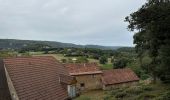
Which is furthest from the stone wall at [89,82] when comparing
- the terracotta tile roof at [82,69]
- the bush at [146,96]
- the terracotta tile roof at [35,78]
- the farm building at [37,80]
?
the terracotta tile roof at [35,78]

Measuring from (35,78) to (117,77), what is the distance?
102 feet

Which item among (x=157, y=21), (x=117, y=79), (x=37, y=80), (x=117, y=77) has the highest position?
(x=157, y=21)

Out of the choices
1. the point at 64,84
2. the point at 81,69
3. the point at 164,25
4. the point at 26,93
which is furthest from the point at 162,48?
the point at 81,69

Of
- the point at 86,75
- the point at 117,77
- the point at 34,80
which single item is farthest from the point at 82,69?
the point at 34,80

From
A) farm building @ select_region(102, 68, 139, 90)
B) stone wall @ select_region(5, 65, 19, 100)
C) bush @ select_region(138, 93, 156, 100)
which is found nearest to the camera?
stone wall @ select_region(5, 65, 19, 100)

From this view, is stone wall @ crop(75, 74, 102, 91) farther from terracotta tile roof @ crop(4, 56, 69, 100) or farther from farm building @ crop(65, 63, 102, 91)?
terracotta tile roof @ crop(4, 56, 69, 100)

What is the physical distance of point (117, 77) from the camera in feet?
186

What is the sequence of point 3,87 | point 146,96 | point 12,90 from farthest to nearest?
point 146,96 < point 3,87 < point 12,90

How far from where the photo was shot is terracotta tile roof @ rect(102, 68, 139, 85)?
54.7 meters

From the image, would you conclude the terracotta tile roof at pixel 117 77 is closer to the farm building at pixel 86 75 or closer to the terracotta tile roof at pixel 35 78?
the farm building at pixel 86 75

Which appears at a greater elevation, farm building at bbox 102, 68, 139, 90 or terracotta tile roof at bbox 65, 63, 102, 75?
terracotta tile roof at bbox 65, 63, 102, 75

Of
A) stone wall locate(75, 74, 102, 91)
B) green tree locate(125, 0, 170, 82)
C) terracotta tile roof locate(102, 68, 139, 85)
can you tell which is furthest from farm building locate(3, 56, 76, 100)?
terracotta tile roof locate(102, 68, 139, 85)

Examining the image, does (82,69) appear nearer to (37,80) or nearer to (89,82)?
(89,82)

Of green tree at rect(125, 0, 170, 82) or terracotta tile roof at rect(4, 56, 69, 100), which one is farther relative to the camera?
green tree at rect(125, 0, 170, 82)
